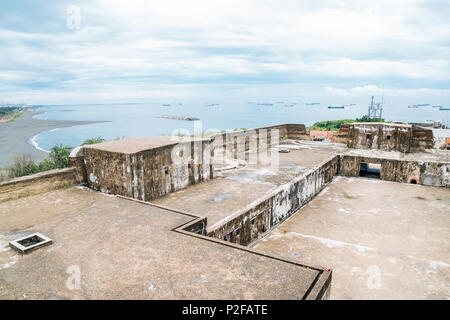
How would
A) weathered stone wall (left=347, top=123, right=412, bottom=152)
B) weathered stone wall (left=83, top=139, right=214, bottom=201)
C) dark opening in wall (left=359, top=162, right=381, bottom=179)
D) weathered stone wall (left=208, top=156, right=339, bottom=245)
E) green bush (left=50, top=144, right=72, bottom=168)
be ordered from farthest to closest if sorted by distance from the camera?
green bush (left=50, top=144, right=72, bottom=168) → dark opening in wall (left=359, top=162, right=381, bottom=179) → weathered stone wall (left=347, top=123, right=412, bottom=152) → weathered stone wall (left=83, top=139, right=214, bottom=201) → weathered stone wall (left=208, top=156, right=339, bottom=245)

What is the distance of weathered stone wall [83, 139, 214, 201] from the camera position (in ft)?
25.3

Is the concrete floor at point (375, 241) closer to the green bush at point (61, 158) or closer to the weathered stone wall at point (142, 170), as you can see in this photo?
the weathered stone wall at point (142, 170)

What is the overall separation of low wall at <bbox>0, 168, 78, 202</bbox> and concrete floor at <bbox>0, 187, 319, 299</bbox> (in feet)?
6.44

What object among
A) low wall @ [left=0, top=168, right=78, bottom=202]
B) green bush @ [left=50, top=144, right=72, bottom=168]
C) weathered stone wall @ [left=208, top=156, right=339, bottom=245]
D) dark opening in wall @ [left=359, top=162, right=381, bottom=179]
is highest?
low wall @ [left=0, top=168, right=78, bottom=202]

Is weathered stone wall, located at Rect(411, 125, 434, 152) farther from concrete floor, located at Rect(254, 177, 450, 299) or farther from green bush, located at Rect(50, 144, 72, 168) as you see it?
green bush, located at Rect(50, 144, 72, 168)

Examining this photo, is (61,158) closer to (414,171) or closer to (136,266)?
(136,266)

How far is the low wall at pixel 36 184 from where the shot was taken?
24.6 feet

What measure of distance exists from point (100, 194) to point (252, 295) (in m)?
5.75

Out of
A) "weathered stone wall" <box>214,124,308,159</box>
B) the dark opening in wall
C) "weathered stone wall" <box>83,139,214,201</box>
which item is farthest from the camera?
the dark opening in wall

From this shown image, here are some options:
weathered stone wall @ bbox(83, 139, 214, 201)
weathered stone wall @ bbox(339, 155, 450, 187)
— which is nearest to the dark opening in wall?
weathered stone wall @ bbox(339, 155, 450, 187)

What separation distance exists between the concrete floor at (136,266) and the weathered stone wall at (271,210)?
5.78ft

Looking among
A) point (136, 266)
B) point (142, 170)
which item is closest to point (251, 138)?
point (142, 170)

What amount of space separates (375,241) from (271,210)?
10.8 feet

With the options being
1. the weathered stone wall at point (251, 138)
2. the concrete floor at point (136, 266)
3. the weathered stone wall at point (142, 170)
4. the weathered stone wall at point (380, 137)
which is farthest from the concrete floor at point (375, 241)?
the weathered stone wall at point (251, 138)
